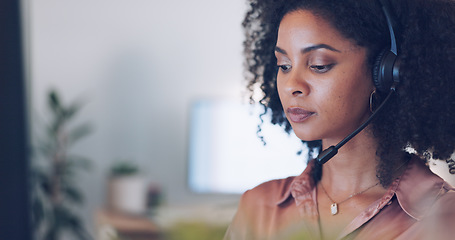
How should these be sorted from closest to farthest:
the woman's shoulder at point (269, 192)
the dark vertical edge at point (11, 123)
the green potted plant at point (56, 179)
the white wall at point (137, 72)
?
the dark vertical edge at point (11, 123)
the woman's shoulder at point (269, 192)
the green potted plant at point (56, 179)
the white wall at point (137, 72)

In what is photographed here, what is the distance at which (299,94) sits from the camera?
594mm

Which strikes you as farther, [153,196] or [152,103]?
[152,103]

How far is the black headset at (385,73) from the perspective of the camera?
573mm

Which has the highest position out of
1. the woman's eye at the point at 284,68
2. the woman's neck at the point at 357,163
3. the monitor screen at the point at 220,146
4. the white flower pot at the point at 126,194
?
the woman's eye at the point at 284,68

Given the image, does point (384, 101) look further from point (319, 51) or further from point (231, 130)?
point (231, 130)

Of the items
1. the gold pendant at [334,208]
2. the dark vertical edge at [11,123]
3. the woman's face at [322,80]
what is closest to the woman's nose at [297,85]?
the woman's face at [322,80]

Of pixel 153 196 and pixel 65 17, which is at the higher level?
pixel 65 17

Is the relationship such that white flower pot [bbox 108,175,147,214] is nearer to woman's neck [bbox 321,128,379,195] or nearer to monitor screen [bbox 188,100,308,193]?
Answer: monitor screen [bbox 188,100,308,193]

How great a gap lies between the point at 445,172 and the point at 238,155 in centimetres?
224

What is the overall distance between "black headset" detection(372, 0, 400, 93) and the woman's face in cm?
1

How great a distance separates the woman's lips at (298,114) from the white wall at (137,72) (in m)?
2.57

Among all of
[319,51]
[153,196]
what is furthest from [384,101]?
[153,196]

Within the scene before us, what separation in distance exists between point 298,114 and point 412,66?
0.13 metres

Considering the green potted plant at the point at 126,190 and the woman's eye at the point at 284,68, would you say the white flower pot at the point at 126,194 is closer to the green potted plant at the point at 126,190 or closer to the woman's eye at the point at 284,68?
the green potted plant at the point at 126,190
